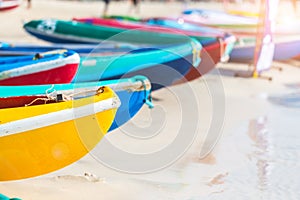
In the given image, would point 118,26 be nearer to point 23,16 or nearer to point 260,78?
point 260,78

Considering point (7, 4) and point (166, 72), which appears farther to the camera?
point (7, 4)

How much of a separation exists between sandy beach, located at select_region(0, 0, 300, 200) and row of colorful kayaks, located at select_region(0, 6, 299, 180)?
1.11ft

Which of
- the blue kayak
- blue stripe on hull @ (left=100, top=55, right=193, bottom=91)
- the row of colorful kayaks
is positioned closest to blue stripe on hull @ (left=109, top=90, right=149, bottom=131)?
the row of colorful kayaks

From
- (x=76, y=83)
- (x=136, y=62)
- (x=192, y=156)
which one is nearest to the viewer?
(x=76, y=83)

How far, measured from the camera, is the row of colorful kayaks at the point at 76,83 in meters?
4.08

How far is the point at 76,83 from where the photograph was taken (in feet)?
17.7

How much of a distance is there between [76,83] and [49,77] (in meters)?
1.25

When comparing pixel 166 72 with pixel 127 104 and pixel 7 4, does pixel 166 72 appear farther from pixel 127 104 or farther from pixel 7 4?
pixel 7 4

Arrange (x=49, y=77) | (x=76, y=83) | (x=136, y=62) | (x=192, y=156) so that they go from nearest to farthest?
(x=76, y=83) → (x=192, y=156) → (x=49, y=77) → (x=136, y=62)

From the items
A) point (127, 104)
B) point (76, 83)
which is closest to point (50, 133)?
point (127, 104)

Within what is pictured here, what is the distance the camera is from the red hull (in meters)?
6.30

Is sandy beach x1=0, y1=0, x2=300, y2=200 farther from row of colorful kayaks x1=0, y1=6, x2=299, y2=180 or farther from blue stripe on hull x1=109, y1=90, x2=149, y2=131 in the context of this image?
blue stripe on hull x1=109, y1=90, x2=149, y2=131

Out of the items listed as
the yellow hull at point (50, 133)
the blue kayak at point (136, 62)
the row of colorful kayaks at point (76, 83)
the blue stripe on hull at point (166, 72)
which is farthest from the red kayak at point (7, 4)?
the yellow hull at point (50, 133)

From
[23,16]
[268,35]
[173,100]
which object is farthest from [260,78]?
[23,16]
